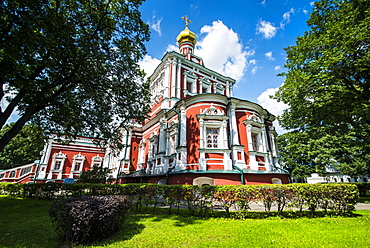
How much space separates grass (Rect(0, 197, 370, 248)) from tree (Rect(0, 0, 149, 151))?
17.1 feet

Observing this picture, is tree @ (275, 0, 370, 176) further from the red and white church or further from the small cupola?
the small cupola

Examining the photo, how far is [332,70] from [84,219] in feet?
39.7

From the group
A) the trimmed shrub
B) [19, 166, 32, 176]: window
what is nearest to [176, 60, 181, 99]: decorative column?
the trimmed shrub

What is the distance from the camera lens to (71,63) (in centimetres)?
878

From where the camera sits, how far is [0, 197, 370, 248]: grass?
403 centimetres

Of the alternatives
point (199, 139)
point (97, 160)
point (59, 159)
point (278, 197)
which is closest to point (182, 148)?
point (199, 139)

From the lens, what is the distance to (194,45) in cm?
2447

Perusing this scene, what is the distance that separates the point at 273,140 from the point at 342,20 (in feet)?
33.1

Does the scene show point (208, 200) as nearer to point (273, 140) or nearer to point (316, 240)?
point (316, 240)

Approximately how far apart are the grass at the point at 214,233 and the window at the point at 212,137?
6982mm

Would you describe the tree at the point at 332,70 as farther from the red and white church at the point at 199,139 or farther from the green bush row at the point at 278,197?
the green bush row at the point at 278,197

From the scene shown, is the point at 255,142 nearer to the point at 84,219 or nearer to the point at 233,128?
the point at 233,128

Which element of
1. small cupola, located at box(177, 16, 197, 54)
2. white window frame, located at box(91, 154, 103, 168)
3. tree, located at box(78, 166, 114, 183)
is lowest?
tree, located at box(78, 166, 114, 183)

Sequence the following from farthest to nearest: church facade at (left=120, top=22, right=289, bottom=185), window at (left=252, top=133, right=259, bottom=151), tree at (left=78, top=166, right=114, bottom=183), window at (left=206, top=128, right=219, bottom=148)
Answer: tree at (left=78, top=166, right=114, bottom=183)
window at (left=252, top=133, right=259, bottom=151)
window at (left=206, top=128, right=219, bottom=148)
church facade at (left=120, top=22, right=289, bottom=185)
